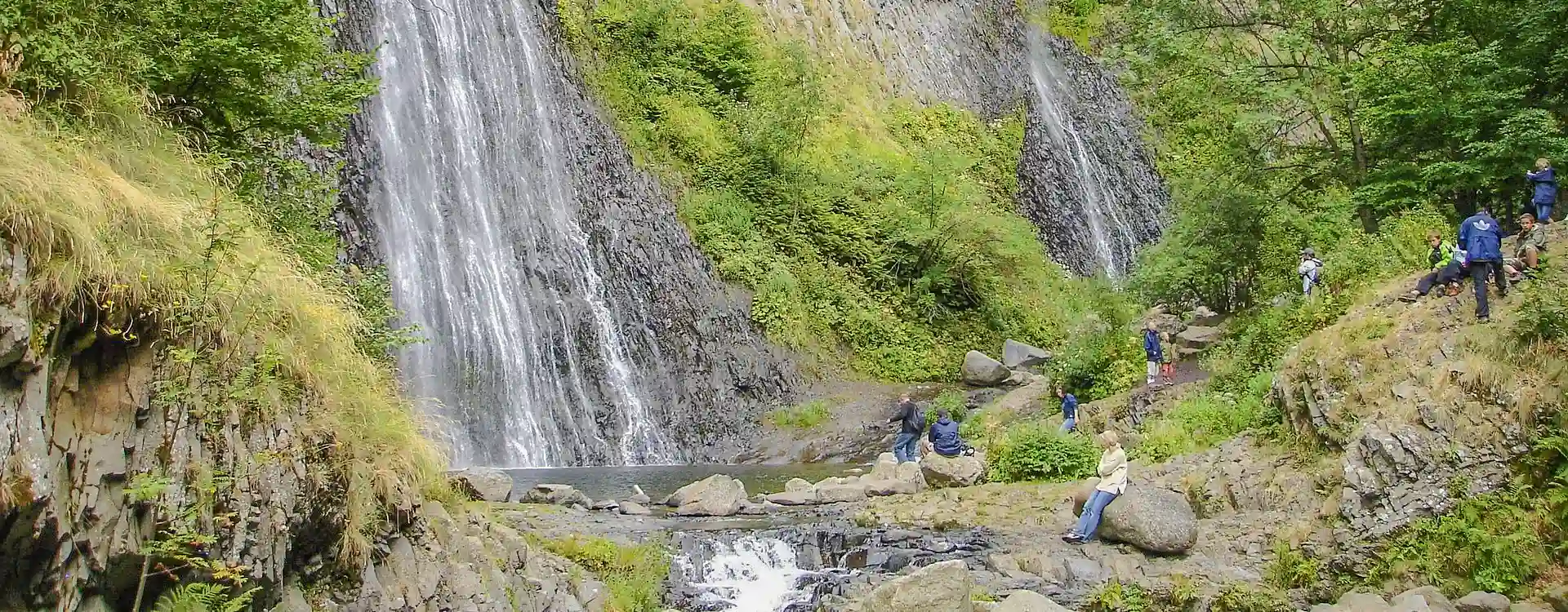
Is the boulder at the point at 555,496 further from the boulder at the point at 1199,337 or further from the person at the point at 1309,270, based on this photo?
the boulder at the point at 1199,337

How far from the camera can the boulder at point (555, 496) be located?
14984 millimetres

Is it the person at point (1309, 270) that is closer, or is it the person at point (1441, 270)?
the person at point (1441, 270)

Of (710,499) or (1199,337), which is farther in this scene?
(1199,337)

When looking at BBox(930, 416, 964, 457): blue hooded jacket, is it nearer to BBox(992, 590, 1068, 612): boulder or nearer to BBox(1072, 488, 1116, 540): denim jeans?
BBox(1072, 488, 1116, 540): denim jeans

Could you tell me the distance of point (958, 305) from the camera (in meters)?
31.3

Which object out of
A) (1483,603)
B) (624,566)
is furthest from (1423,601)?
(624,566)

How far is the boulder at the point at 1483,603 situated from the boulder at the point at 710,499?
8.63 metres

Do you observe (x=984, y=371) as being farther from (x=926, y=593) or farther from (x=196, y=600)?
(x=196, y=600)

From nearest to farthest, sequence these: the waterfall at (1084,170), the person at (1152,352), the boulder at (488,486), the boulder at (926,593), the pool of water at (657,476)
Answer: the boulder at (926,593) < the boulder at (488,486) < the pool of water at (657,476) < the person at (1152,352) < the waterfall at (1084,170)

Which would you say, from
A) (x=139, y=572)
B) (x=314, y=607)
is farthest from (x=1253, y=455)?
(x=139, y=572)

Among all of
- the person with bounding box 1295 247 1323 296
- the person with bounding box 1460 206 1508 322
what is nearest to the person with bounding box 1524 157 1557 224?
the person with bounding box 1460 206 1508 322

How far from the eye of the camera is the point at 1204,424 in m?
15.5

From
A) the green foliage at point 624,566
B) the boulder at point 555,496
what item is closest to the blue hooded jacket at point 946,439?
the boulder at point 555,496

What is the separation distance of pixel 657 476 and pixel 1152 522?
33.9ft
